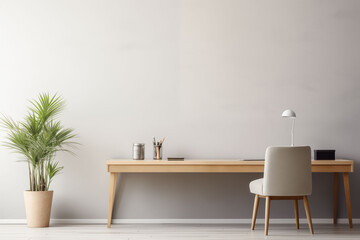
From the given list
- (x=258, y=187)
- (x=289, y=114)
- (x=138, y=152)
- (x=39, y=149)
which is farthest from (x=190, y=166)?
(x=39, y=149)

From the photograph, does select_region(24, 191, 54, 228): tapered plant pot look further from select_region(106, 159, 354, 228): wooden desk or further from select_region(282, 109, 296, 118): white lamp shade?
select_region(282, 109, 296, 118): white lamp shade

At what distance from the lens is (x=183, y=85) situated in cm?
519

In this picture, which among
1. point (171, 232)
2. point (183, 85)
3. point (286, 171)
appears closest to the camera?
point (286, 171)

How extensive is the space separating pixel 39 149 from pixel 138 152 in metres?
0.97

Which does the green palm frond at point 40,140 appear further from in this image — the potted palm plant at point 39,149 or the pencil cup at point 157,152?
the pencil cup at point 157,152

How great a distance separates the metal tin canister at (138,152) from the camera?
4852 millimetres

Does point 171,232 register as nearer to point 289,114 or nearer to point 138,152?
point 138,152

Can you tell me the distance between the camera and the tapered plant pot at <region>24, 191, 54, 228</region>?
471 cm

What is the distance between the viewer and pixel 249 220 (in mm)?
5102

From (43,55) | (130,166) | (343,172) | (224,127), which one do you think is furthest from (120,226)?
(343,172)

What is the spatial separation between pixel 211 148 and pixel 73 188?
1.52 metres

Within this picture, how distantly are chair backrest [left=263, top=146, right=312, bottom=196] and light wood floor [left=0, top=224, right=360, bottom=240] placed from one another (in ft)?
1.35

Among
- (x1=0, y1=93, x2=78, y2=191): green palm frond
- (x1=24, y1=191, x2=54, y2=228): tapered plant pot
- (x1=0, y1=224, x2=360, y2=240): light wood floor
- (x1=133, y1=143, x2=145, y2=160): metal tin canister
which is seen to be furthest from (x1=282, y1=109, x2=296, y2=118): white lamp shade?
(x1=24, y1=191, x2=54, y2=228): tapered plant pot

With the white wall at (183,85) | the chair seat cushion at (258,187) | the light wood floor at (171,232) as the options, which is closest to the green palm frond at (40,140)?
the white wall at (183,85)
